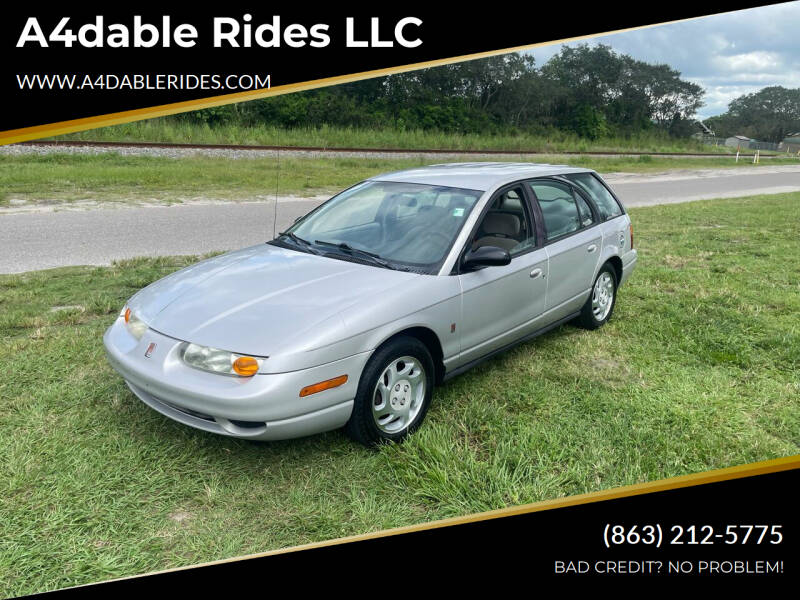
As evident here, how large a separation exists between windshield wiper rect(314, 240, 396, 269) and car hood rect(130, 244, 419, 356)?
0.09 m

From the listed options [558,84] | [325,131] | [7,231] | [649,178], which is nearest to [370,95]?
[325,131]

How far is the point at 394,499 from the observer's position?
315cm

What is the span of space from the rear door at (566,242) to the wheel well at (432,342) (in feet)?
4.19

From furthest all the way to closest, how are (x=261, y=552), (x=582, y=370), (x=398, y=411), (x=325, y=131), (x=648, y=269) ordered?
(x=325, y=131)
(x=648, y=269)
(x=582, y=370)
(x=398, y=411)
(x=261, y=552)

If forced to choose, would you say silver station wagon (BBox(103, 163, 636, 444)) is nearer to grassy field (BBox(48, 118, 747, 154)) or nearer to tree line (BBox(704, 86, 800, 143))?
grassy field (BBox(48, 118, 747, 154))

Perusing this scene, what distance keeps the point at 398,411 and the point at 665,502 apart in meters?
1.47

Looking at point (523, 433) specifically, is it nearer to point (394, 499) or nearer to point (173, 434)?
point (394, 499)

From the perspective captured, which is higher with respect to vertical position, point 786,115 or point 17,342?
point 786,115

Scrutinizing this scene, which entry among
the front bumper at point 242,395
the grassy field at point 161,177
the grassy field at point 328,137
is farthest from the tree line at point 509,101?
the front bumper at point 242,395

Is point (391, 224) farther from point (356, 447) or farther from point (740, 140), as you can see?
point (740, 140)

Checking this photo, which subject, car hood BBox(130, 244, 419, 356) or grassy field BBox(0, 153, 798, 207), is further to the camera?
grassy field BBox(0, 153, 798, 207)

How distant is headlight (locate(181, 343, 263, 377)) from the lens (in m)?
3.08

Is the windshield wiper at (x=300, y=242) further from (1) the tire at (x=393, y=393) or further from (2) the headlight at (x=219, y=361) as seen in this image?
(2) the headlight at (x=219, y=361)

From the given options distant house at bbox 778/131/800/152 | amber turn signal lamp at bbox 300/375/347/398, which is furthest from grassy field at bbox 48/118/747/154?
distant house at bbox 778/131/800/152
